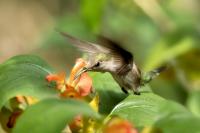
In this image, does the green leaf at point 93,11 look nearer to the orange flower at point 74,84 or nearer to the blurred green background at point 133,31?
the blurred green background at point 133,31

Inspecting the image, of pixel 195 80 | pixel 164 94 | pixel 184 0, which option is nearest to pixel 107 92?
pixel 195 80

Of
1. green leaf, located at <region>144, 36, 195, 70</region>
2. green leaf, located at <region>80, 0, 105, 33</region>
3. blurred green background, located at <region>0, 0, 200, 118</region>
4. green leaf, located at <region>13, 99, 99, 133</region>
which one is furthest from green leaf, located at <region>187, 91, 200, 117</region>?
green leaf, located at <region>13, 99, 99, 133</region>

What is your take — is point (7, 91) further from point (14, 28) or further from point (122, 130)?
point (14, 28)

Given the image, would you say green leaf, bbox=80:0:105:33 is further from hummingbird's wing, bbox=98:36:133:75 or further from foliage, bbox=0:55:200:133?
hummingbird's wing, bbox=98:36:133:75

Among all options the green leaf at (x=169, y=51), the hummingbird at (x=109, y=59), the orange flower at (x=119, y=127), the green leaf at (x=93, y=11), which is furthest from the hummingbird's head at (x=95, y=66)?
the green leaf at (x=169, y=51)

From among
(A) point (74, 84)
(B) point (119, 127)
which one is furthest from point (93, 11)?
(B) point (119, 127)

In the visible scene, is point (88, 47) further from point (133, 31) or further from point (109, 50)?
point (133, 31)

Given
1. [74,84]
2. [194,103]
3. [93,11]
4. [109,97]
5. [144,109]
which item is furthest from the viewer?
[93,11]
